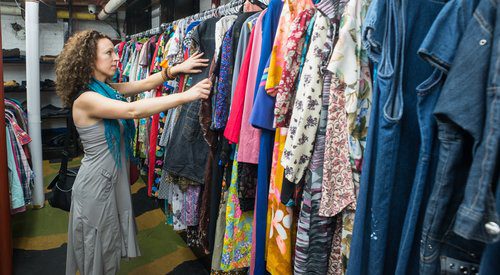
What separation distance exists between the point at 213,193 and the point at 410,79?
111cm

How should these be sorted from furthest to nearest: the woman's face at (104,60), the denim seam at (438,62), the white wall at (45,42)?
the white wall at (45,42) < the woman's face at (104,60) < the denim seam at (438,62)

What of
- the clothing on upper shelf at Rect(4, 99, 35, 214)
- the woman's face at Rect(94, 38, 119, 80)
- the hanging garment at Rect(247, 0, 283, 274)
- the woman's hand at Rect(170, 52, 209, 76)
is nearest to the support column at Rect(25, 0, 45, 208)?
A: the clothing on upper shelf at Rect(4, 99, 35, 214)

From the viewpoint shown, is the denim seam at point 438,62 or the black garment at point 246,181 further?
the black garment at point 246,181

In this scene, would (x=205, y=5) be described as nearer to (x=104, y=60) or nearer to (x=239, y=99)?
(x=104, y=60)

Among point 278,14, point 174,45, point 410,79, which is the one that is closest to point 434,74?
point 410,79

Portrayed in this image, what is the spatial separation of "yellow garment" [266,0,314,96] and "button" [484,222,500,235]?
74 cm

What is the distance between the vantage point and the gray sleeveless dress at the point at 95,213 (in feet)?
5.54

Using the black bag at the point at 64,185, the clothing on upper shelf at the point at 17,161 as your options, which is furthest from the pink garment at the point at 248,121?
the clothing on upper shelf at the point at 17,161

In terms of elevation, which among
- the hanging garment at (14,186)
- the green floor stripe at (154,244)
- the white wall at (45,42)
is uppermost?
the white wall at (45,42)

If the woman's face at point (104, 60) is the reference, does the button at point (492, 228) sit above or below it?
below

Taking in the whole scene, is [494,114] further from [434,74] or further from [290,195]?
[290,195]

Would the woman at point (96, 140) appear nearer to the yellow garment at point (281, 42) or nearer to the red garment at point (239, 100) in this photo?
the red garment at point (239, 100)

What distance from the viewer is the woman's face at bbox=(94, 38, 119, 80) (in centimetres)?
177

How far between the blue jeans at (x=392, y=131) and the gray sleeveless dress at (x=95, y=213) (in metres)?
1.34
